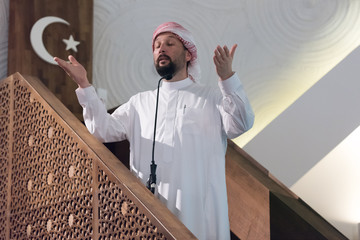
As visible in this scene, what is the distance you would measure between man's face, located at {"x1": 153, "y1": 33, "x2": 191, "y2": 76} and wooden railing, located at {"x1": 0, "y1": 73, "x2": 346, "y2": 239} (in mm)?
535

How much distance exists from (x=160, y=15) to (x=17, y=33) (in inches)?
51.1

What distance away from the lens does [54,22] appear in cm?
477

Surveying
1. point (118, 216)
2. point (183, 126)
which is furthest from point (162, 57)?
point (118, 216)

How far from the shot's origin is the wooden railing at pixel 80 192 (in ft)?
8.57

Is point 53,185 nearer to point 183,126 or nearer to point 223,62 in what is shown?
point 183,126

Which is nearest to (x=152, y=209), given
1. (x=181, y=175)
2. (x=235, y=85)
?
(x=181, y=175)

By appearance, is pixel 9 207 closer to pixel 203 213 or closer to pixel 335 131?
pixel 203 213

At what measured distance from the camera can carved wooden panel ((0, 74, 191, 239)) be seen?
8.64 feet

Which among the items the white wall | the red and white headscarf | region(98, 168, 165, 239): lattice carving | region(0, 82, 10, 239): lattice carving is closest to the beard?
the red and white headscarf

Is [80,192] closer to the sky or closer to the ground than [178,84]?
closer to the ground

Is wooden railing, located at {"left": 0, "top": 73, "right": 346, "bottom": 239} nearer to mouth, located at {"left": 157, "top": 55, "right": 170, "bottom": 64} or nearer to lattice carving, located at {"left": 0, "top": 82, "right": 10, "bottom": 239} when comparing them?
lattice carving, located at {"left": 0, "top": 82, "right": 10, "bottom": 239}

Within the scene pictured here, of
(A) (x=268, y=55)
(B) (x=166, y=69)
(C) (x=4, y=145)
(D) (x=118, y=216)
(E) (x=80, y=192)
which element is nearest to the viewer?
(D) (x=118, y=216)

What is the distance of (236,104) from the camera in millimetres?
2910

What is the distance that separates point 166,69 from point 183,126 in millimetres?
323
